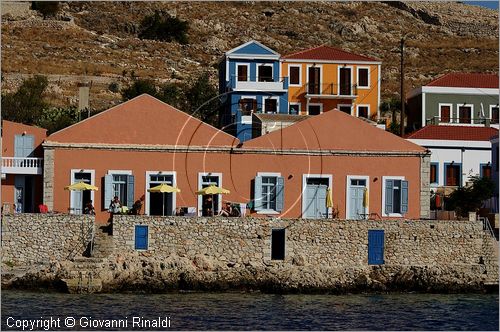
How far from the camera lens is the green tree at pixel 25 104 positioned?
7656cm

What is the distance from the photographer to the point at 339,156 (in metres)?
51.4

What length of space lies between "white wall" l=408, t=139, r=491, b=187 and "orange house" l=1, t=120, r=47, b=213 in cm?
1856

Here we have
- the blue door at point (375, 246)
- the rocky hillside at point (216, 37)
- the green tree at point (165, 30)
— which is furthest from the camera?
the green tree at point (165, 30)

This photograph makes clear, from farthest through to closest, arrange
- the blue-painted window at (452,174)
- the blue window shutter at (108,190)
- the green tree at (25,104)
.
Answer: the green tree at (25,104), the blue-painted window at (452,174), the blue window shutter at (108,190)

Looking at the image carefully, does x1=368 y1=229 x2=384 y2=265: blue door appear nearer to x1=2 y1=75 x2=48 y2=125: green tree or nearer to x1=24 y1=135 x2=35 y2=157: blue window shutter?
x1=24 y1=135 x2=35 y2=157: blue window shutter

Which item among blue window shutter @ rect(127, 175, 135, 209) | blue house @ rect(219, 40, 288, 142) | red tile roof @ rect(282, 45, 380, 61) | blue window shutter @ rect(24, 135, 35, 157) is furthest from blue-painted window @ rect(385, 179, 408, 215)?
red tile roof @ rect(282, 45, 380, 61)

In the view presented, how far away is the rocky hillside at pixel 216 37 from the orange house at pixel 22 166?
36474mm

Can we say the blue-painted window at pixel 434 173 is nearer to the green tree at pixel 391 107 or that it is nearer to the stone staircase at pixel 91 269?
the green tree at pixel 391 107

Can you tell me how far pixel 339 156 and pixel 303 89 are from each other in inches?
757

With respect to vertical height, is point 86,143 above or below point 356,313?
above

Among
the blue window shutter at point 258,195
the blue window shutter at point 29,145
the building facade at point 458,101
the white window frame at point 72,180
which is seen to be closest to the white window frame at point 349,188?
the blue window shutter at point 258,195

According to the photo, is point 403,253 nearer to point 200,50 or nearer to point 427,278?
point 427,278

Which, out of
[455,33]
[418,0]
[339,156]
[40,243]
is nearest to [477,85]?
[339,156]

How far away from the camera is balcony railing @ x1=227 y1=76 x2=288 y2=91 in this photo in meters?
66.9
